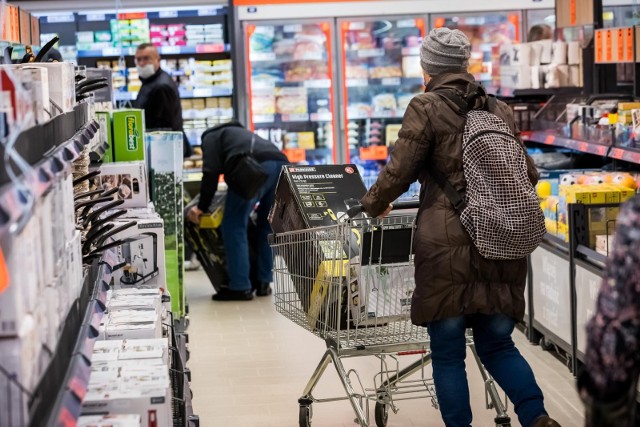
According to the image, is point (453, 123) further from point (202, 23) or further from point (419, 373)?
point (202, 23)

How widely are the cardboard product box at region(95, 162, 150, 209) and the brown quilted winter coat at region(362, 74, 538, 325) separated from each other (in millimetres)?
1738

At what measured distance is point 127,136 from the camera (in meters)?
5.57

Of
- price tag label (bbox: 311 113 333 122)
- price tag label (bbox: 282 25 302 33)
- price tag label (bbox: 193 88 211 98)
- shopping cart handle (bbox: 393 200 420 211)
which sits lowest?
shopping cart handle (bbox: 393 200 420 211)

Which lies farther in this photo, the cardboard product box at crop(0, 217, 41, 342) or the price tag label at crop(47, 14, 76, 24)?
the price tag label at crop(47, 14, 76, 24)

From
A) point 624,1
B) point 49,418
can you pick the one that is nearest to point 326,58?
point 624,1

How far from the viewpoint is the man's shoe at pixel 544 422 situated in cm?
367

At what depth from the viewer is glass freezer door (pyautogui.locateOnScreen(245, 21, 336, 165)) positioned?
998cm

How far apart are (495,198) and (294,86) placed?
661 centimetres

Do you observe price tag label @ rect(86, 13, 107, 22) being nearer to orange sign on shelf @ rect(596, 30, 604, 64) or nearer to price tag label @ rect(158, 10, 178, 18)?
price tag label @ rect(158, 10, 178, 18)

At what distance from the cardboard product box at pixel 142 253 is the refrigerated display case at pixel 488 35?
5866 mm

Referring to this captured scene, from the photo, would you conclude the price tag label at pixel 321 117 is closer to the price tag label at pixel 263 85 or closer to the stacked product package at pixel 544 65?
the price tag label at pixel 263 85

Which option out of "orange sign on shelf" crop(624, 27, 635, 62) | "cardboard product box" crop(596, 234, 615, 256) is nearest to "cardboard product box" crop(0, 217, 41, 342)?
"cardboard product box" crop(596, 234, 615, 256)

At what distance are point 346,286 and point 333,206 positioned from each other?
1.52ft

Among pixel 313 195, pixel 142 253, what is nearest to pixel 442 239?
pixel 313 195
